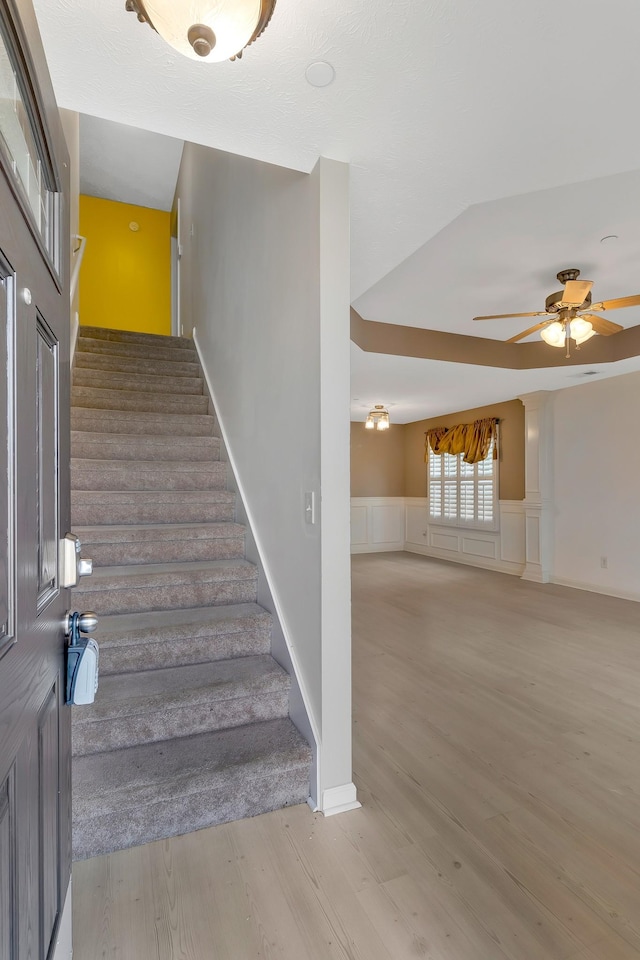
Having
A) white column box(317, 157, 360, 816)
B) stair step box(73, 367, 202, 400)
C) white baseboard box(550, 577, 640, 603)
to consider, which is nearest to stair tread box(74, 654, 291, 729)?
white column box(317, 157, 360, 816)

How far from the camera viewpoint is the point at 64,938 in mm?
1147

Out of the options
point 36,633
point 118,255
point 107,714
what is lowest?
point 107,714

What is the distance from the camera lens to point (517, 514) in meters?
6.89

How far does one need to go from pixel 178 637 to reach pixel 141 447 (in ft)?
5.68

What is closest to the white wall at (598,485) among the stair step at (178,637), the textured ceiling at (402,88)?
the textured ceiling at (402,88)

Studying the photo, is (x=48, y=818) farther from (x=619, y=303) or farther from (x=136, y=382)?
(x=136, y=382)

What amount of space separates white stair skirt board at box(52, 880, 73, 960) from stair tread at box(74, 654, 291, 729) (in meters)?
0.71

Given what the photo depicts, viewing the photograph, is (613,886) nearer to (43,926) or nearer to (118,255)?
(43,926)

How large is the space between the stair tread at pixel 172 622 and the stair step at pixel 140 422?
1.72 m

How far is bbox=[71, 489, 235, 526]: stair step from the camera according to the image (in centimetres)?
302

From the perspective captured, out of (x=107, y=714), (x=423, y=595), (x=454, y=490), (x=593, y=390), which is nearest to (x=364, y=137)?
(x=107, y=714)

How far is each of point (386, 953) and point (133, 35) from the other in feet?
8.50

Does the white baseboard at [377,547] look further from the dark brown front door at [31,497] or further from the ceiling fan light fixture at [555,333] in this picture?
the dark brown front door at [31,497]

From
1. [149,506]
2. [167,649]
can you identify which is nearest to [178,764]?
[167,649]
